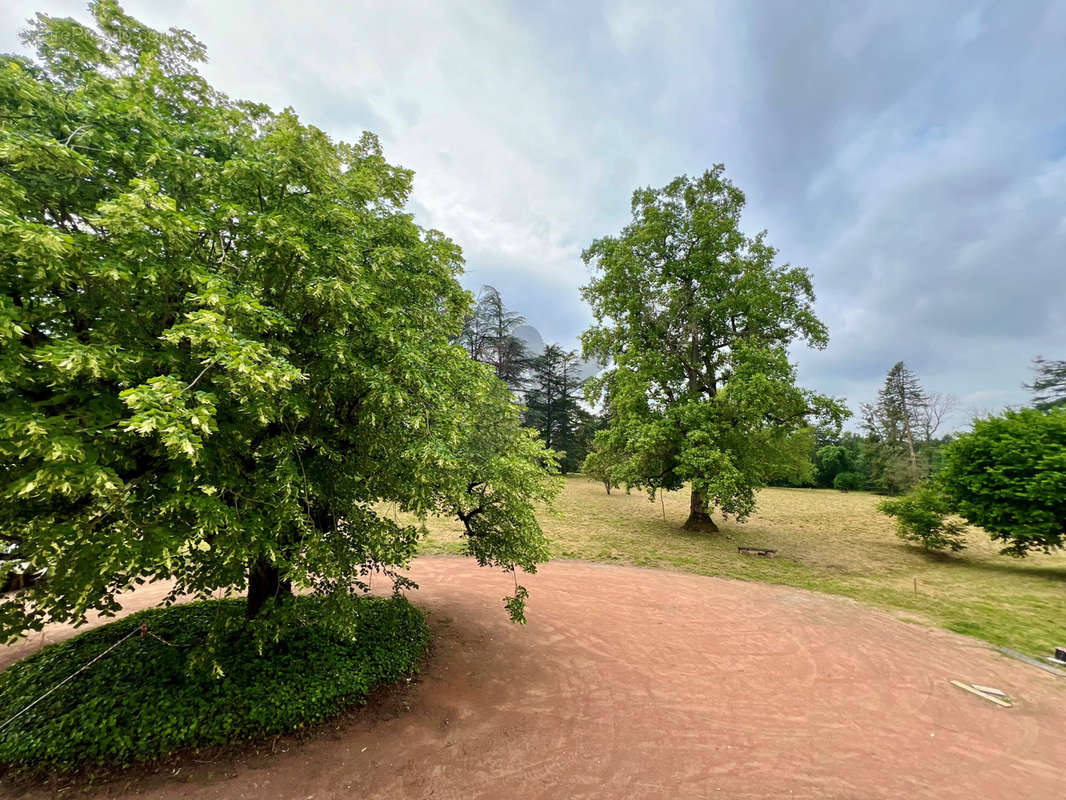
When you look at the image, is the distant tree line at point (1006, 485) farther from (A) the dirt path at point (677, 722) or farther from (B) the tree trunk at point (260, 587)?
(B) the tree trunk at point (260, 587)

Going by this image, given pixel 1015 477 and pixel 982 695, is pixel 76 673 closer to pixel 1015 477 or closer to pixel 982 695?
pixel 982 695

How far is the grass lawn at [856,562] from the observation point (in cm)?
990

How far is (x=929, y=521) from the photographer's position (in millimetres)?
15891

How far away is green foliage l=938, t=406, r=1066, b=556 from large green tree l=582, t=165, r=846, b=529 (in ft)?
14.3

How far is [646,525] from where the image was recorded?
20484mm

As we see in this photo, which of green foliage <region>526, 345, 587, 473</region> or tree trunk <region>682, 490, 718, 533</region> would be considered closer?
tree trunk <region>682, 490, 718, 533</region>

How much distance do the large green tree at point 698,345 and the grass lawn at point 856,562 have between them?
2.33 m

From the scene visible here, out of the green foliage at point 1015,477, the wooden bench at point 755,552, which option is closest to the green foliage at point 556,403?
the wooden bench at point 755,552

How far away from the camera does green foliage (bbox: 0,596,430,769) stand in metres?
4.58

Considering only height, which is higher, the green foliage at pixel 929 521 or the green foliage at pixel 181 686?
the green foliage at pixel 929 521

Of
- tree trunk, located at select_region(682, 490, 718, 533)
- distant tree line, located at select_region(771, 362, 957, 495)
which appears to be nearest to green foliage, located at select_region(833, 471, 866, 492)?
distant tree line, located at select_region(771, 362, 957, 495)

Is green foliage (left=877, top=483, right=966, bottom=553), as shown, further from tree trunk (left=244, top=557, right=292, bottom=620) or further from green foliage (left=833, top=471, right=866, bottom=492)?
green foliage (left=833, top=471, right=866, bottom=492)

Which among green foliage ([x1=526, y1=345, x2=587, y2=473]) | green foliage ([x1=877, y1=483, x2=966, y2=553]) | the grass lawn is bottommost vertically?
the grass lawn

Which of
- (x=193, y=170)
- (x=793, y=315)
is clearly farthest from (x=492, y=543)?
(x=793, y=315)
